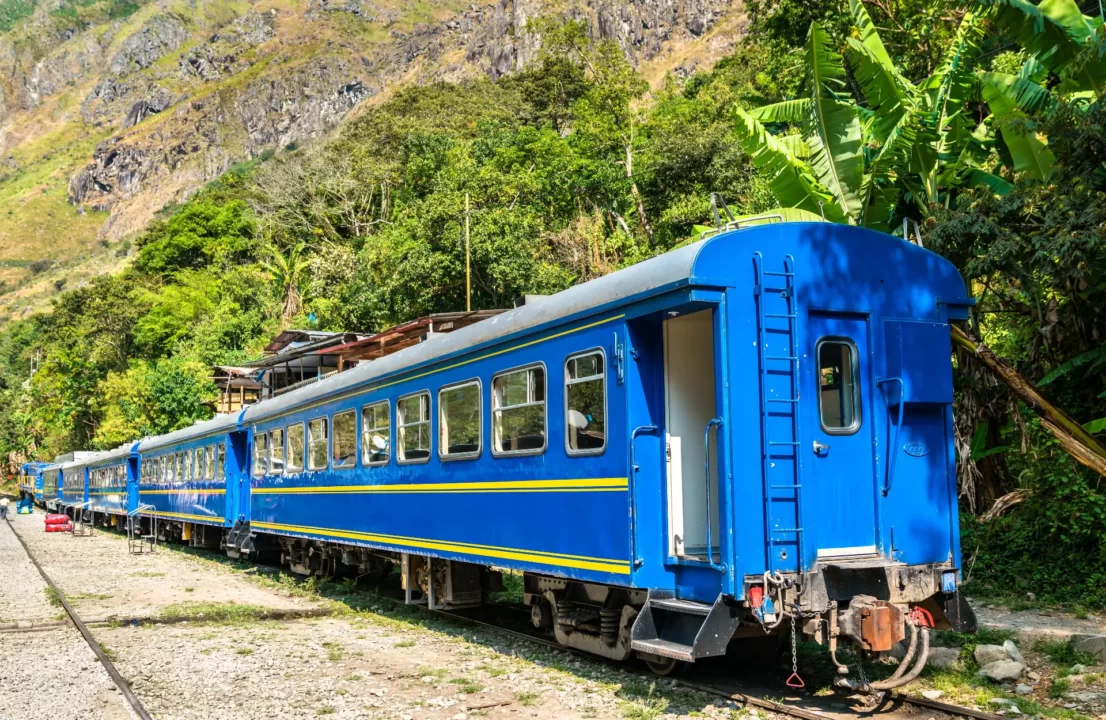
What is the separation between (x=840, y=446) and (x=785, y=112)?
8087 millimetres

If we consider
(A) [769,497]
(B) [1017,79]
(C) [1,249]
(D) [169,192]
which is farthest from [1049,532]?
(C) [1,249]

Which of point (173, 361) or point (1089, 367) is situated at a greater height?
point (173, 361)

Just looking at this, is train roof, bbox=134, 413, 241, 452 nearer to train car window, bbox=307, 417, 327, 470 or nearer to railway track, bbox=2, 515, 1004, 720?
train car window, bbox=307, 417, 327, 470

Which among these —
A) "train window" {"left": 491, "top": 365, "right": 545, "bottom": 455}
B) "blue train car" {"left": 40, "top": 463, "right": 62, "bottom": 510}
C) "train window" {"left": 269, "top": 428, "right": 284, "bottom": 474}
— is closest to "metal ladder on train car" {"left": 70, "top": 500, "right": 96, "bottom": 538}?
"blue train car" {"left": 40, "top": 463, "right": 62, "bottom": 510}

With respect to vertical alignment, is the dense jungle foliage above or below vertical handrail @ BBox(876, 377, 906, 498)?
above

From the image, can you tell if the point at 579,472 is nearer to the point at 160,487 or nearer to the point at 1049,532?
the point at 1049,532

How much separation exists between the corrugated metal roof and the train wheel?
2.84 meters

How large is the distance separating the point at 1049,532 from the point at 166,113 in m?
201

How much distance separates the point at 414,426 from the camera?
37.2 feet

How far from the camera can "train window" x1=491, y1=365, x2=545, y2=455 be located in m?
8.87

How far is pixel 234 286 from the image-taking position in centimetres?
5444

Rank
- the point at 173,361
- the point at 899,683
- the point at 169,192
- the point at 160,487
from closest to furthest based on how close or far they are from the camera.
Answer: the point at 899,683 < the point at 160,487 < the point at 173,361 < the point at 169,192

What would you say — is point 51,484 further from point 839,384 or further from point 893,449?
point 893,449

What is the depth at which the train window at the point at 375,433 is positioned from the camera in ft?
39.8
